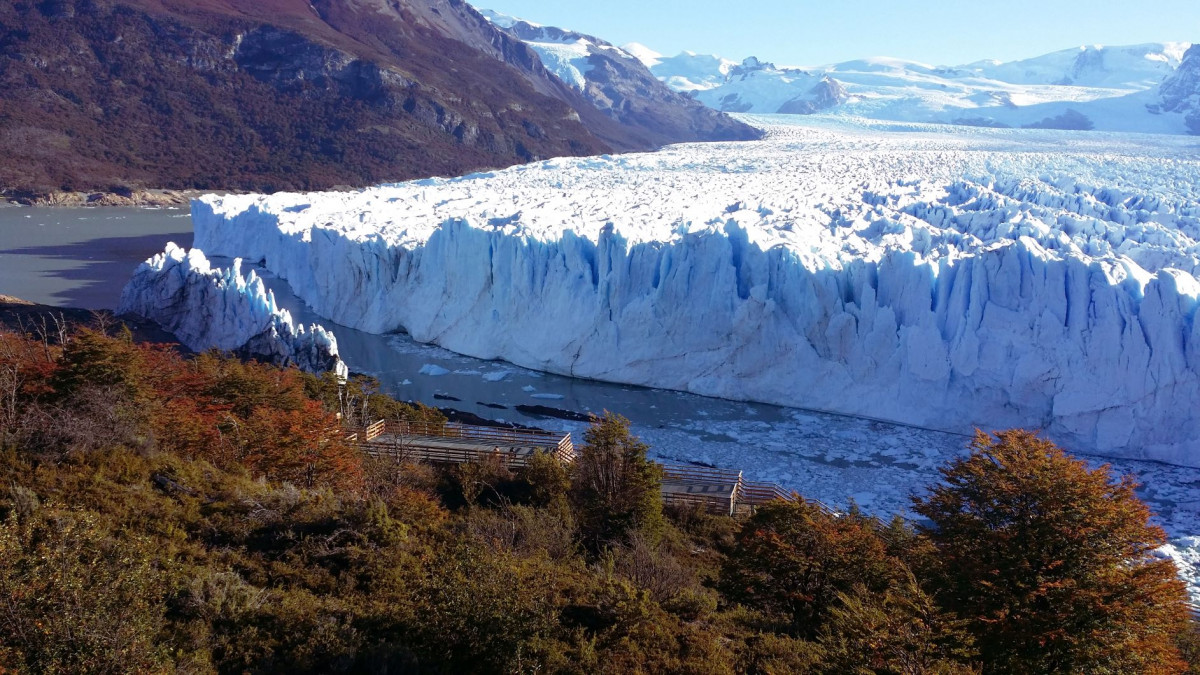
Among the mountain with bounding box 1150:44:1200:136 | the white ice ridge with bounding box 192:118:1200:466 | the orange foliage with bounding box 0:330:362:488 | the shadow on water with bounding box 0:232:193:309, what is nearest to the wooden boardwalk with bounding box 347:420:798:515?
the orange foliage with bounding box 0:330:362:488

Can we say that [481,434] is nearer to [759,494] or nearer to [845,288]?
[759,494]

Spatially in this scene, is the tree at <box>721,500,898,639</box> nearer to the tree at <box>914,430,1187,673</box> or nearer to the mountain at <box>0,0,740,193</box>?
the tree at <box>914,430,1187,673</box>

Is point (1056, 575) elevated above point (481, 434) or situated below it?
above

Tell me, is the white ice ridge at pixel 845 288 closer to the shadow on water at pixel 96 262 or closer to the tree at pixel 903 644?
the shadow on water at pixel 96 262

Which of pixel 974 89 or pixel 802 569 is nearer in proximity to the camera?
pixel 802 569

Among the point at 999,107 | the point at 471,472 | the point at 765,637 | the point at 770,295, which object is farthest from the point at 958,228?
the point at 999,107

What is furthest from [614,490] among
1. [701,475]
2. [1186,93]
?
[1186,93]

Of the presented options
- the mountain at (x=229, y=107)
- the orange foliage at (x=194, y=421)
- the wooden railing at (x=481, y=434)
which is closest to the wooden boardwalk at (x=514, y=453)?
the wooden railing at (x=481, y=434)

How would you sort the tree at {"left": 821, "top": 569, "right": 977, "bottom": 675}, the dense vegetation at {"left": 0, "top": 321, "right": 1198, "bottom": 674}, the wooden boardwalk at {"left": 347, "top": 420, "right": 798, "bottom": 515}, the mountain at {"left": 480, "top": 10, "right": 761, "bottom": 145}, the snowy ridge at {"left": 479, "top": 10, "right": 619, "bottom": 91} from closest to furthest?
the tree at {"left": 821, "top": 569, "right": 977, "bottom": 675} → the dense vegetation at {"left": 0, "top": 321, "right": 1198, "bottom": 674} → the wooden boardwalk at {"left": 347, "top": 420, "right": 798, "bottom": 515} → the mountain at {"left": 480, "top": 10, "right": 761, "bottom": 145} → the snowy ridge at {"left": 479, "top": 10, "right": 619, "bottom": 91}
